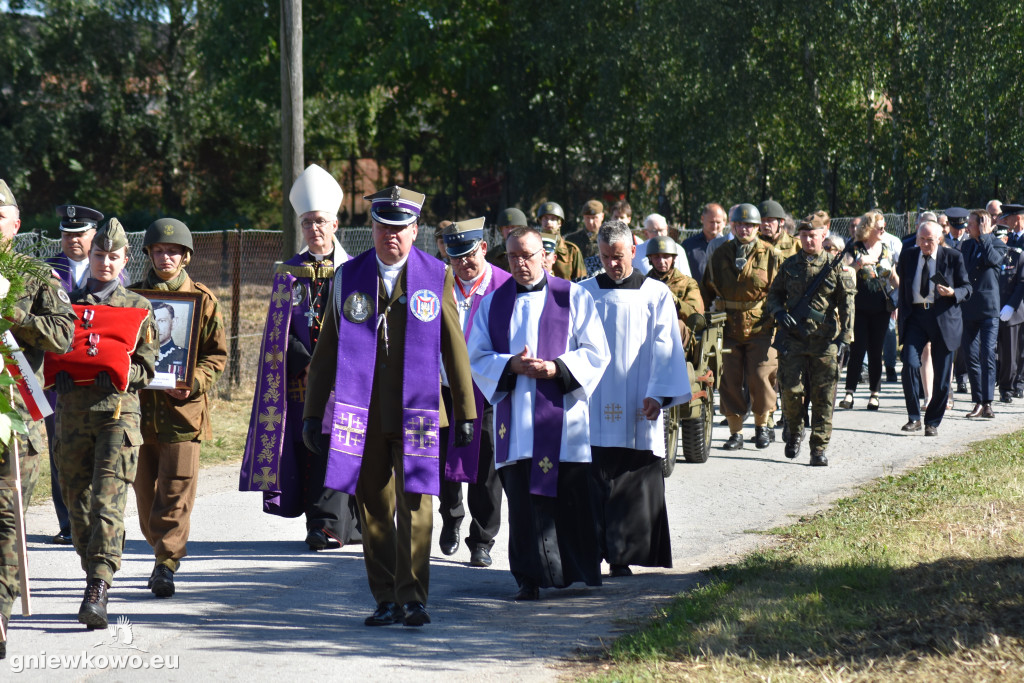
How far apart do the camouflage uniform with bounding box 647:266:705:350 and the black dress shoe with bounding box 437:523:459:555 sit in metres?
2.53

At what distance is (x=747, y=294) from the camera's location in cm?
1134

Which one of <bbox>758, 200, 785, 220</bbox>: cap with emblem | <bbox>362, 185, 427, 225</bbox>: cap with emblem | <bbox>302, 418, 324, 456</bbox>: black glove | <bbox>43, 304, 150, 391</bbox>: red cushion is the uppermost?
<bbox>758, 200, 785, 220</bbox>: cap with emblem

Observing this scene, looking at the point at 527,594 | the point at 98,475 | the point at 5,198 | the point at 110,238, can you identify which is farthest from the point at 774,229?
the point at 5,198

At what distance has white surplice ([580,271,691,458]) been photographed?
291 inches

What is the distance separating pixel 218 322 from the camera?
7.11 meters

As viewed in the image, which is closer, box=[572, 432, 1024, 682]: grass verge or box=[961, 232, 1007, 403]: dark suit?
box=[572, 432, 1024, 682]: grass verge

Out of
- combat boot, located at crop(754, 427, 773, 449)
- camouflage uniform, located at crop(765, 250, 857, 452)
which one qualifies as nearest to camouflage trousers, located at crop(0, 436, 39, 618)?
camouflage uniform, located at crop(765, 250, 857, 452)

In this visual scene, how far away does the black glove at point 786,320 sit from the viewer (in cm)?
1065

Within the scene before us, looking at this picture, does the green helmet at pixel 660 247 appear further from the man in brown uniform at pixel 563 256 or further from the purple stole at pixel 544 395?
the purple stole at pixel 544 395

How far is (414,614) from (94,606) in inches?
59.8

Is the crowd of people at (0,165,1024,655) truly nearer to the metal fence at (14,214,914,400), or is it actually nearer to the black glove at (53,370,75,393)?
the black glove at (53,370,75,393)

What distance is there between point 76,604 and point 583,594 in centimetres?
267

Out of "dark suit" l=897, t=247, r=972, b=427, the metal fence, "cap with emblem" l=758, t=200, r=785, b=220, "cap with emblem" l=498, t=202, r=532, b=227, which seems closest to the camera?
"cap with emblem" l=498, t=202, r=532, b=227

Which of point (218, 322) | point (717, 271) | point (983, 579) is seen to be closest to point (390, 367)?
point (218, 322)
